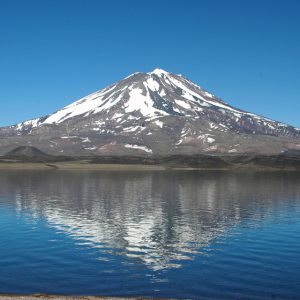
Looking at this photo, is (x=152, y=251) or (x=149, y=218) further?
(x=149, y=218)

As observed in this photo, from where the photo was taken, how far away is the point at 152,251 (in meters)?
45.0

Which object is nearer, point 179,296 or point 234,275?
point 179,296

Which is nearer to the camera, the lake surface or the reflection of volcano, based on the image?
the lake surface

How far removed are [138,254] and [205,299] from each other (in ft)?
45.9

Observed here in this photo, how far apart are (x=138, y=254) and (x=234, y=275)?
34.0 ft

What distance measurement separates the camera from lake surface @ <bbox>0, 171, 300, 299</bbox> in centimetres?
3312

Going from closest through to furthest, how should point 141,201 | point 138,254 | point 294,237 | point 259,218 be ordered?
point 138,254 < point 294,237 < point 259,218 < point 141,201

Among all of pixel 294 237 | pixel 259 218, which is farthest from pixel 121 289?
pixel 259 218

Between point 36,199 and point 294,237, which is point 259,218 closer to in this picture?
point 294,237

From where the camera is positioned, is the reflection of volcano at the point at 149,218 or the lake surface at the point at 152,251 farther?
the reflection of volcano at the point at 149,218

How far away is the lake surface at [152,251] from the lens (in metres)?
33.1

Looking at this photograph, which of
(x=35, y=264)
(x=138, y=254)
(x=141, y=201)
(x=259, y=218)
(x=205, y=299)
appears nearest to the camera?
(x=205, y=299)

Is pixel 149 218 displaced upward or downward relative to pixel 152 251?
upward

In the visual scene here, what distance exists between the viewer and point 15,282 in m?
33.7
